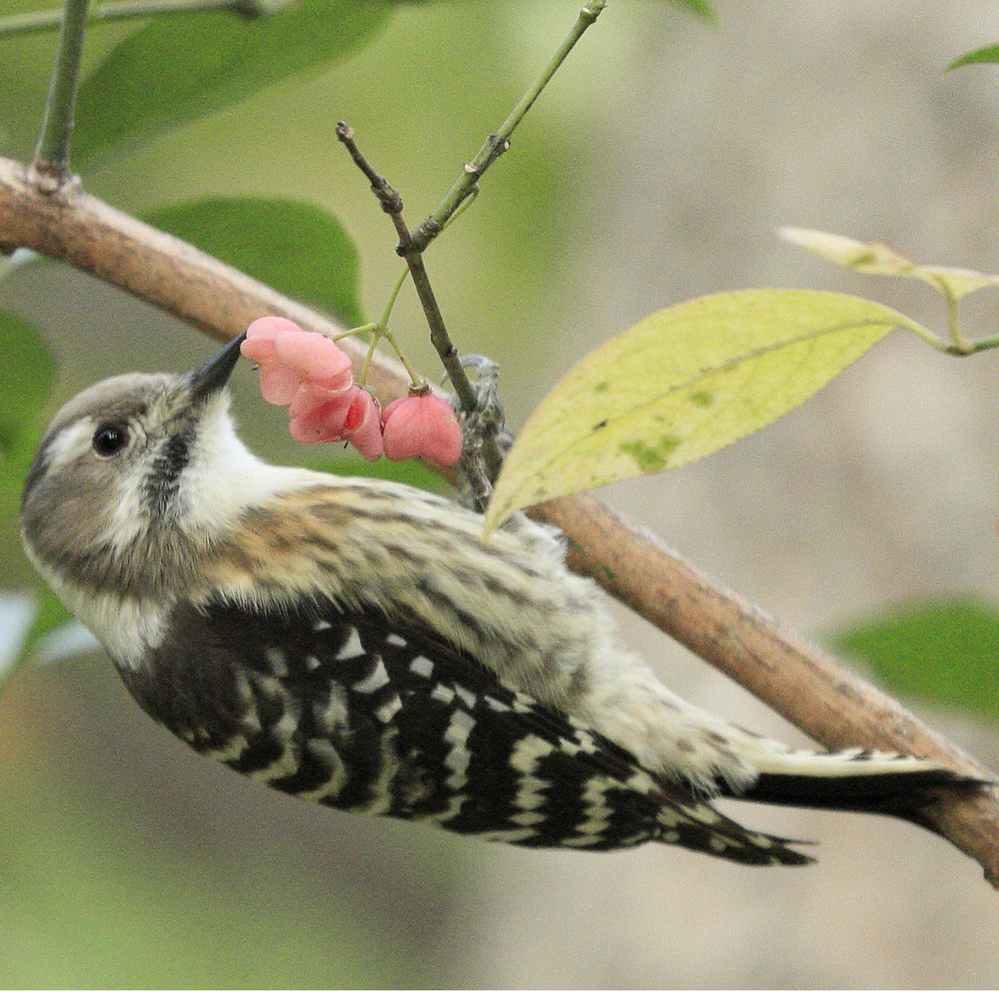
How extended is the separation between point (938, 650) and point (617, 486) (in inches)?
171

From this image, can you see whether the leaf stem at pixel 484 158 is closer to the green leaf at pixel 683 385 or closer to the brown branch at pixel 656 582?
the green leaf at pixel 683 385

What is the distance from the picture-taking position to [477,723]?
2.02 meters

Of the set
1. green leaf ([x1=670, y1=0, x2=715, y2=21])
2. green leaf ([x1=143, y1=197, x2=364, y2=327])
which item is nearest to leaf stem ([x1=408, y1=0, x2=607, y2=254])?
green leaf ([x1=670, y1=0, x2=715, y2=21])

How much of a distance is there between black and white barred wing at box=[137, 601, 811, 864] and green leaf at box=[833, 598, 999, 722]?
17.9 inches

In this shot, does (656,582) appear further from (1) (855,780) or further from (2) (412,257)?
→ (2) (412,257)

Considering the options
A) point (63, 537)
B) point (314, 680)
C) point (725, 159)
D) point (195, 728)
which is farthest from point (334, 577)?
point (725, 159)

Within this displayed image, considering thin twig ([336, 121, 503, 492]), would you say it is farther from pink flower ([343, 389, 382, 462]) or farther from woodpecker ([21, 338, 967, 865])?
woodpecker ([21, 338, 967, 865])

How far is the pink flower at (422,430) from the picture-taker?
1.49 m

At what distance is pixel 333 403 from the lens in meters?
1.43

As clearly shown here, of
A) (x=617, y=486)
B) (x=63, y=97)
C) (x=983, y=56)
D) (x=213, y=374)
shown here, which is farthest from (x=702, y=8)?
(x=617, y=486)

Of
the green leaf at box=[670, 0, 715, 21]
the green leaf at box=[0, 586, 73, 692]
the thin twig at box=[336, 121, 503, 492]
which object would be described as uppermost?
the green leaf at box=[670, 0, 715, 21]

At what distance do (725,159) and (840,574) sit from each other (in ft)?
6.96

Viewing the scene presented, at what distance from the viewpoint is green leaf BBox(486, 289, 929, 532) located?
3.21ft

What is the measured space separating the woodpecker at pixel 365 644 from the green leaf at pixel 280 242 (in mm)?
148
